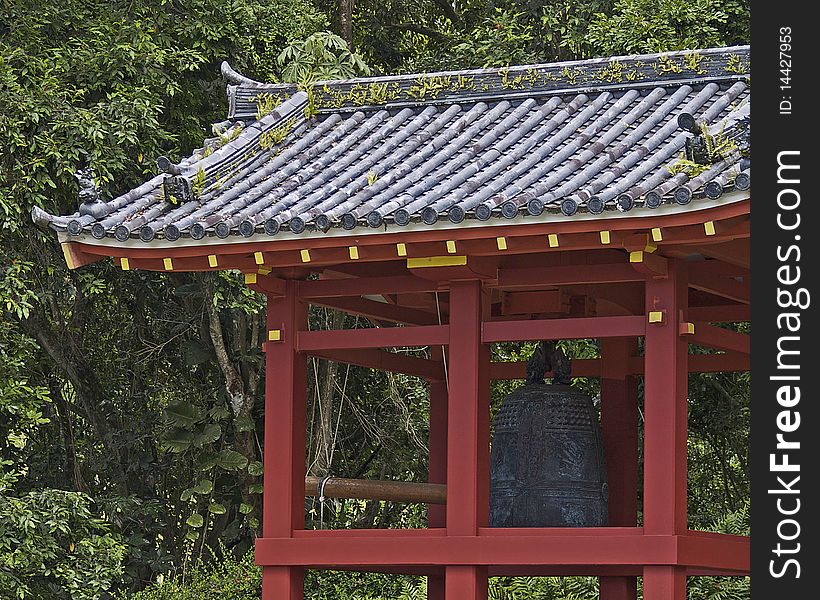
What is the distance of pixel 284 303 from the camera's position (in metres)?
6.93

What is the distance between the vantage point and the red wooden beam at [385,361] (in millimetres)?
7156

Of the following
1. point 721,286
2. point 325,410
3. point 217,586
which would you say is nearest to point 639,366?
point 721,286

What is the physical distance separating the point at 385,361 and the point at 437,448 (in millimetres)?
673

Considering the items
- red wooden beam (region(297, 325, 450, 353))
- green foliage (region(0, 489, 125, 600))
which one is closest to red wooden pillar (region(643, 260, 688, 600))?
red wooden beam (region(297, 325, 450, 353))

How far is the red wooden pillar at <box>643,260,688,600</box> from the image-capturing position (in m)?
6.00

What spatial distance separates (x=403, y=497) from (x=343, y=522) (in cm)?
594

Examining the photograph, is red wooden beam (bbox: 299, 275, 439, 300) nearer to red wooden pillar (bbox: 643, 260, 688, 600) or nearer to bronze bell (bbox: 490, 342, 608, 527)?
bronze bell (bbox: 490, 342, 608, 527)

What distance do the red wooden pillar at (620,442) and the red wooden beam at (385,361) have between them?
99 centimetres

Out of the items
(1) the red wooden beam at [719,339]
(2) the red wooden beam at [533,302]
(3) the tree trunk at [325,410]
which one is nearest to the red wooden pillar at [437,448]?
(2) the red wooden beam at [533,302]

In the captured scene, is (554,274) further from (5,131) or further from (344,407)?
(344,407)

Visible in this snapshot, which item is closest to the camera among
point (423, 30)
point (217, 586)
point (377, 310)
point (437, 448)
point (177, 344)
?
point (377, 310)

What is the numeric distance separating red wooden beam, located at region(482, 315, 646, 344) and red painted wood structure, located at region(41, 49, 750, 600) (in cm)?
1

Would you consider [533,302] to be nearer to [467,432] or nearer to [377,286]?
[377,286]

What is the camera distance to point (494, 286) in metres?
6.61
